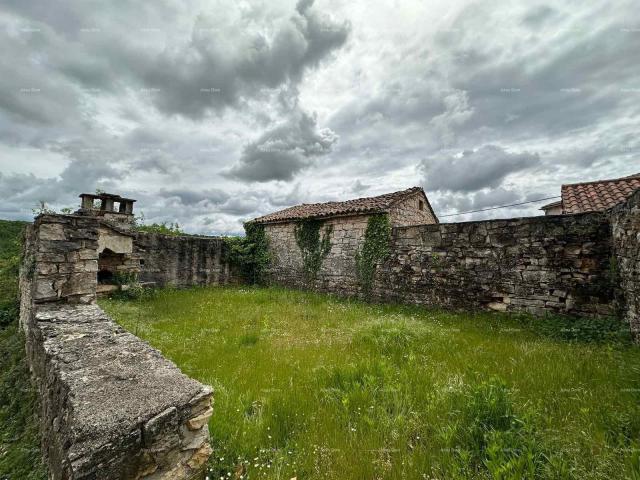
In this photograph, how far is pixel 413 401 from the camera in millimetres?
3074

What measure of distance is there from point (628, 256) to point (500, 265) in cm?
245

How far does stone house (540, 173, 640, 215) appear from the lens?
24.7ft

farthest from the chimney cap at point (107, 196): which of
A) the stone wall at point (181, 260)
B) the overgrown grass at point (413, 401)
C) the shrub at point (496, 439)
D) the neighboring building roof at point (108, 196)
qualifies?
the shrub at point (496, 439)

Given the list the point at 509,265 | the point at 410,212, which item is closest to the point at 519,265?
the point at 509,265

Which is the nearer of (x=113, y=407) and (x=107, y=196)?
(x=113, y=407)

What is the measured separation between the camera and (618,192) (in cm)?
804

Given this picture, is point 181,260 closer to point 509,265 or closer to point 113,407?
point 113,407

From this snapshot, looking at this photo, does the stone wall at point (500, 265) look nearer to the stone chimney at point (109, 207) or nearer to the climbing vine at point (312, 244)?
the climbing vine at point (312, 244)

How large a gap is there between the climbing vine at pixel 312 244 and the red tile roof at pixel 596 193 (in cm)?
767

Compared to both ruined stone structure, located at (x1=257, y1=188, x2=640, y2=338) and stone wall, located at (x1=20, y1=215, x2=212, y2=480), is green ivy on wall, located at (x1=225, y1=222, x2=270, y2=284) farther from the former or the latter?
stone wall, located at (x1=20, y1=215, x2=212, y2=480)

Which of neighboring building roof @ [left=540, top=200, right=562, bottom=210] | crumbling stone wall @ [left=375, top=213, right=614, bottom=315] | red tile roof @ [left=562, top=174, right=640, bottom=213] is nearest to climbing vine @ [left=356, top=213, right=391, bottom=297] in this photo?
crumbling stone wall @ [left=375, top=213, right=614, bottom=315]

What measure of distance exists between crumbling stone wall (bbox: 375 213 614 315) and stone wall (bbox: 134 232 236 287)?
795 cm

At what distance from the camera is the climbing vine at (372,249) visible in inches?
378

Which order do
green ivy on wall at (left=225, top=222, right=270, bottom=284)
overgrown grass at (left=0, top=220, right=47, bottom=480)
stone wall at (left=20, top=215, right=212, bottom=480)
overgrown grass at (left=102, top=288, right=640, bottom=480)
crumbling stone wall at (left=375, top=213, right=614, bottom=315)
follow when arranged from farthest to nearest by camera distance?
green ivy on wall at (left=225, top=222, right=270, bottom=284) < crumbling stone wall at (left=375, top=213, right=614, bottom=315) < overgrown grass at (left=0, top=220, right=47, bottom=480) < overgrown grass at (left=102, top=288, right=640, bottom=480) < stone wall at (left=20, top=215, right=212, bottom=480)
